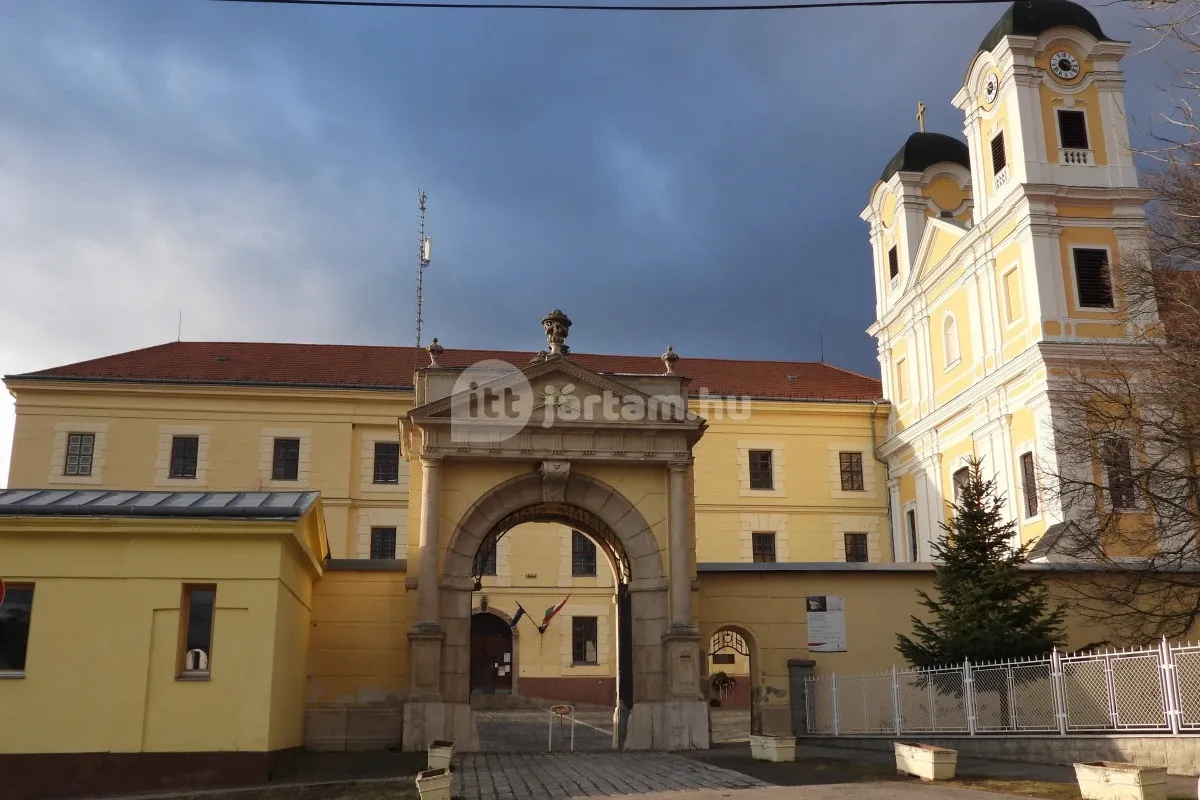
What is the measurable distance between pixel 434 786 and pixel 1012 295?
28.4 meters

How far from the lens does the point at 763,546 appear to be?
44.6 meters

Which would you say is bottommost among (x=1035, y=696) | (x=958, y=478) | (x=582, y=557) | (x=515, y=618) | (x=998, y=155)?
(x=1035, y=696)

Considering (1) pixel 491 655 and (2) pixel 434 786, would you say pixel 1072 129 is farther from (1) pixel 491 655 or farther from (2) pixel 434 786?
(2) pixel 434 786

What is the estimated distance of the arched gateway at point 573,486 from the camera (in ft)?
77.3

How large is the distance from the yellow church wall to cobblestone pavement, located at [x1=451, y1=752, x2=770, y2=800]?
3673mm

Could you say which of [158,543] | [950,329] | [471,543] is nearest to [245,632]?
[158,543]

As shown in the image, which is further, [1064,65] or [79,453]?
[79,453]

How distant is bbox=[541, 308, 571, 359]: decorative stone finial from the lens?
25797 millimetres

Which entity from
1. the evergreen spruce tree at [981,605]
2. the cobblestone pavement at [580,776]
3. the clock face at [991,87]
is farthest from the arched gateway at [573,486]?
the clock face at [991,87]

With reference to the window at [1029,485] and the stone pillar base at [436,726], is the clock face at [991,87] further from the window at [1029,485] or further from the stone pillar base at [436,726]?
the stone pillar base at [436,726]

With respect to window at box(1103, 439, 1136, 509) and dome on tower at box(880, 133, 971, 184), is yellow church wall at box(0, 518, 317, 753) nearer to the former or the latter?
window at box(1103, 439, 1136, 509)

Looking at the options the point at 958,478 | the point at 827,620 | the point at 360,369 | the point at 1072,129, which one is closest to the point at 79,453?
the point at 360,369

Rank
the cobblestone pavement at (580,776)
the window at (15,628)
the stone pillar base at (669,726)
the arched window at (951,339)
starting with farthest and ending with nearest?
the arched window at (951,339)
the stone pillar base at (669,726)
the window at (15,628)
the cobblestone pavement at (580,776)

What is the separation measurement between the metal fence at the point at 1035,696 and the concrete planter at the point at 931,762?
212 cm
